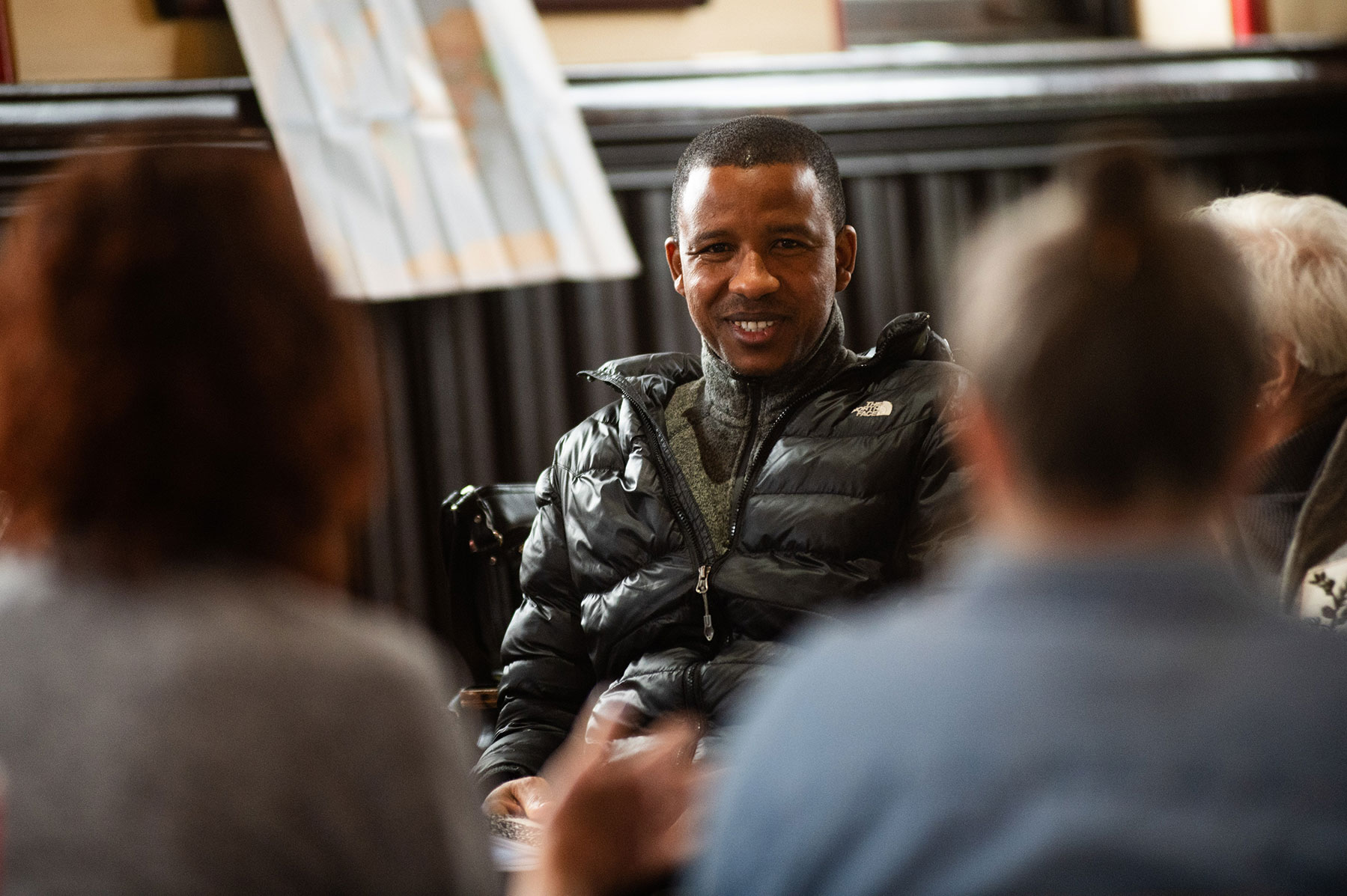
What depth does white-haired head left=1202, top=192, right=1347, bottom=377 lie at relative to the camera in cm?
181

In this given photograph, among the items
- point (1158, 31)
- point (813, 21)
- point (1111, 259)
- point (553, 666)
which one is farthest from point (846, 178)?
point (1111, 259)

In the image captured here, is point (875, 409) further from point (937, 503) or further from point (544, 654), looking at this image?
point (544, 654)

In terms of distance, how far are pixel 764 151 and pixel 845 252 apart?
0.21m

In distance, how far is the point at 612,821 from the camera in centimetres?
97

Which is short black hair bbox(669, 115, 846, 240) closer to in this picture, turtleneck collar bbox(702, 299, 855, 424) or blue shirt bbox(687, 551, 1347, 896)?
turtleneck collar bbox(702, 299, 855, 424)

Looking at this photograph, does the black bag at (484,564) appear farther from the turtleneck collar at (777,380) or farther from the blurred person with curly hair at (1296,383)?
the blurred person with curly hair at (1296,383)

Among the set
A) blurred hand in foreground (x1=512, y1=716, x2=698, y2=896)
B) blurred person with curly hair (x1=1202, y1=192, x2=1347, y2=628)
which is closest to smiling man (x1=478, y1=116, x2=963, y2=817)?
blurred person with curly hair (x1=1202, y1=192, x2=1347, y2=628)

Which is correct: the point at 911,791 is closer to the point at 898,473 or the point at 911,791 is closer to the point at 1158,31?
the point at 898,473

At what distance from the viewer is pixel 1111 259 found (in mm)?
767

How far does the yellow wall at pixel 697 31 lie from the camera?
3.16 meters

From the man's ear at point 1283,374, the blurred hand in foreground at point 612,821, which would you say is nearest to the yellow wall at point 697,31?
the man's ear at point 1283,374

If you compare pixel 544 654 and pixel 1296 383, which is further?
pixel 544 654

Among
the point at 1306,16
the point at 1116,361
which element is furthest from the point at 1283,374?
the point at 1306,16

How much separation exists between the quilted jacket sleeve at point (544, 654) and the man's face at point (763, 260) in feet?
1.12
